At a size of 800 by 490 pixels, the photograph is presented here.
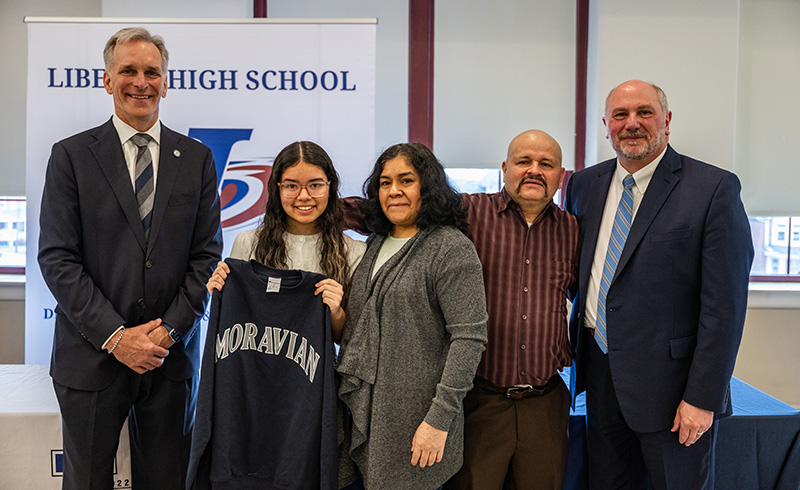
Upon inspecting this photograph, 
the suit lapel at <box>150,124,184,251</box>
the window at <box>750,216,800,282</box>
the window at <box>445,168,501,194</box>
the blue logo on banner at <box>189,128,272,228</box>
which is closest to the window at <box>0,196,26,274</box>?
the blue logo on banner at <box>189,128,272,228</box>

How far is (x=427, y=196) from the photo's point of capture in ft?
5.71

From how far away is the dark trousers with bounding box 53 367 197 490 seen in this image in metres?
1.80

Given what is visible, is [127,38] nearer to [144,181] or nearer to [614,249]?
[144,181]

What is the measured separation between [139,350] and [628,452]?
5.56 feet

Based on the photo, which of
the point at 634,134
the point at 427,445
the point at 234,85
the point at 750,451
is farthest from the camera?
the point at 234,85

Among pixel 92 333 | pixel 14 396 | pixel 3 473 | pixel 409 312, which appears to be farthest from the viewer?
pixel 14 396

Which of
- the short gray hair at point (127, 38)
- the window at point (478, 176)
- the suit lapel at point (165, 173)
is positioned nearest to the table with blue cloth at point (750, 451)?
the suit lapel at point (165, 173)

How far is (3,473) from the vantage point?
2.27 m

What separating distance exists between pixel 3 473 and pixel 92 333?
41.2 inches

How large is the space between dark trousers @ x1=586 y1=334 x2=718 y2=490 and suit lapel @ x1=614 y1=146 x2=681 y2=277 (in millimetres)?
383

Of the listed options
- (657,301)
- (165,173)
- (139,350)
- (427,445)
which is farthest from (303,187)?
(657,301)

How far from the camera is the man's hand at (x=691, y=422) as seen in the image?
1732 mm

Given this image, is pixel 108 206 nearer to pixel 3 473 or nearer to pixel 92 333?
pixel 92 333

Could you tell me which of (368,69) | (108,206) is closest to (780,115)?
(368,69)
